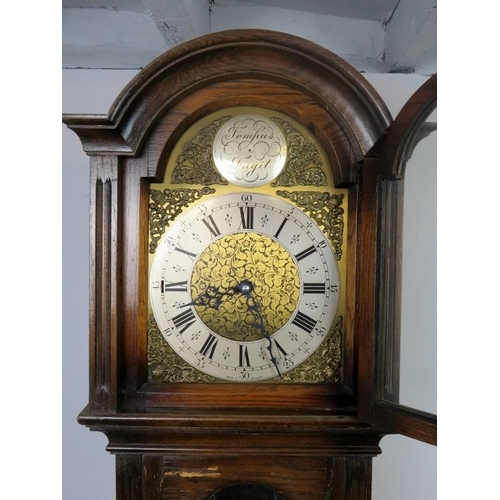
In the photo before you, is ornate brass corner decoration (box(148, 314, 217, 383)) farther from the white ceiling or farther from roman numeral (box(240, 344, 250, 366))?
the white ceiling

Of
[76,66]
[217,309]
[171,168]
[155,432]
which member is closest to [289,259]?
[217,309]

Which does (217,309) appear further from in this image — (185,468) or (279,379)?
(185,468)

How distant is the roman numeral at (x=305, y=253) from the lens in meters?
1.08

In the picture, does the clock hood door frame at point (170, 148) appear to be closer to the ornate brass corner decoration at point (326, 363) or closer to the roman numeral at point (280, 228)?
the ornate brass corner decoration at point (326, 363)

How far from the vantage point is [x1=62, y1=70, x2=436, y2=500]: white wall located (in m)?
1.47

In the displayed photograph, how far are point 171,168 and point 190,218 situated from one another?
12 cm

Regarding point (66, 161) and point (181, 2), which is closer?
point (181, 2)

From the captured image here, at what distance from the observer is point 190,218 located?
1.08 m

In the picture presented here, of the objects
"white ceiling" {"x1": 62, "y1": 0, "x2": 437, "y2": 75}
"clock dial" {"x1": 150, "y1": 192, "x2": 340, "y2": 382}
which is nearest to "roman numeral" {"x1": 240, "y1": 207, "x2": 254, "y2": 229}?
"clock dial" {"x1": 150, "y1": 192, "x2": 340, "y2": 382}

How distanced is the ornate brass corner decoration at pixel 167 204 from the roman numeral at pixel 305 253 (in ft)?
0.76

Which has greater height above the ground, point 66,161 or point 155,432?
point 66,161

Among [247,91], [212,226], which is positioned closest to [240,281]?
[212,226]

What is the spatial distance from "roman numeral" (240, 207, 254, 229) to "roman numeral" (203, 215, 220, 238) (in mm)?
57

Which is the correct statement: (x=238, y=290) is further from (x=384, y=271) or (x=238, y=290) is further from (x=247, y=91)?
(x=247, y=91)
